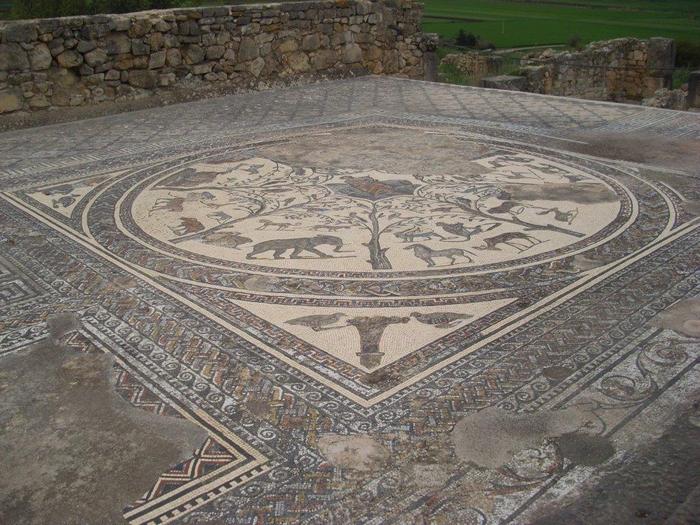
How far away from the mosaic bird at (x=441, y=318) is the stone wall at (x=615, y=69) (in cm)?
1041

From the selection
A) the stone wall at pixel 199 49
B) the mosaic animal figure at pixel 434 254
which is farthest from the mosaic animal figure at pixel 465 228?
the stone wall at pixel 199 49

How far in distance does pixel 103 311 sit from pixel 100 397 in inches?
27.8

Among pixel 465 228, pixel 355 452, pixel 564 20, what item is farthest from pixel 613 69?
pixel 355 452

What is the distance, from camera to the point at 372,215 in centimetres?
418

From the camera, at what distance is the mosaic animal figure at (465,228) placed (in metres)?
3.85

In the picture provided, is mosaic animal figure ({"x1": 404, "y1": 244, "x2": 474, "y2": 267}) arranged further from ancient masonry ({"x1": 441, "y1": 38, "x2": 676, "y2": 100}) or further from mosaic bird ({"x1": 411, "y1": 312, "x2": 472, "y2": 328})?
ancient masonry ({"x1": 441, "y1": 38, "x2": 676, "y2": 100})

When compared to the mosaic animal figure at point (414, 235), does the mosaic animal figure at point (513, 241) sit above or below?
below

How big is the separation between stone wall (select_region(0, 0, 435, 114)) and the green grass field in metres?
7.20

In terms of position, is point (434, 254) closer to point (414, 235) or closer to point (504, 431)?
point (414, 235)

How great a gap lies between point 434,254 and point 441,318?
2.28 feet

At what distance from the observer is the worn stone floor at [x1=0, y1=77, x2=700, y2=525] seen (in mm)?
1974

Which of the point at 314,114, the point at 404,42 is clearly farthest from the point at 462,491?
the point at 404,42

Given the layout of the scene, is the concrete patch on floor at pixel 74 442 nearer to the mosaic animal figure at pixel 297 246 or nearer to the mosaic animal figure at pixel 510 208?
the mosaic animal figure at pixel 297 246

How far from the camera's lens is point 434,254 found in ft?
11.7
